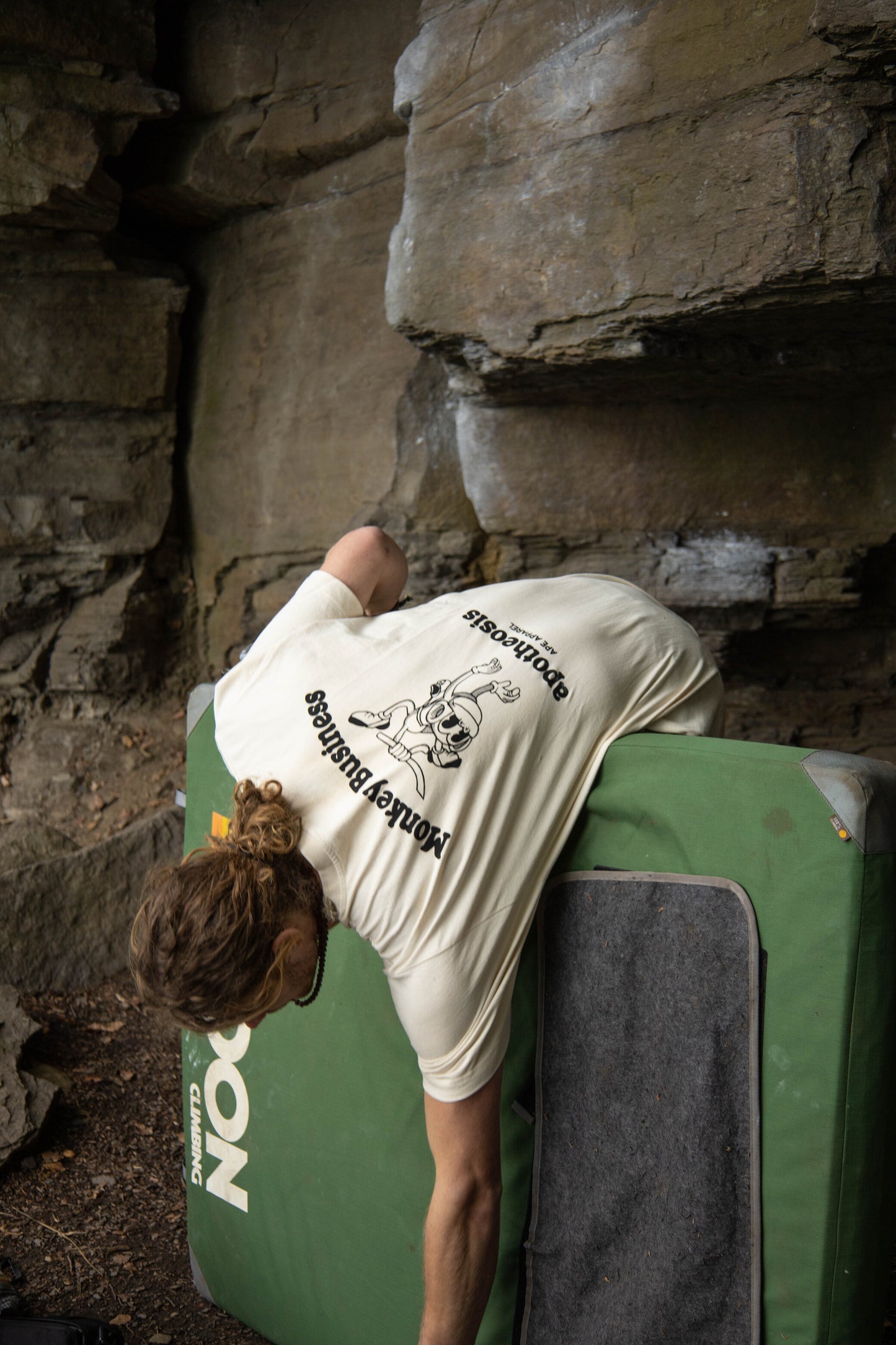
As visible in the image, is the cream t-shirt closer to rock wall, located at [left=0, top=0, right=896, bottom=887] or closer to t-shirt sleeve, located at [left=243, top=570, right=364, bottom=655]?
t-shirt sleeve, located at [left=243, top=570, right=364, bottom=655]

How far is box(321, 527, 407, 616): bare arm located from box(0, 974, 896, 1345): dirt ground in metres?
1.42

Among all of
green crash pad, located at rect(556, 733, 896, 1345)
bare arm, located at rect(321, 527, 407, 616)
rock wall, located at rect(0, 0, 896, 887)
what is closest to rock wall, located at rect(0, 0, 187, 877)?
rock wall, located at rect(0, 0, 896, 887)

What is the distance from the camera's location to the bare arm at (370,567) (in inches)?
68.9

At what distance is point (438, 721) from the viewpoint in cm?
137

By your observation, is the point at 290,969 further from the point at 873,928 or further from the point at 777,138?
the point at 777,138

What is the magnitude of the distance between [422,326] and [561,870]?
162cm

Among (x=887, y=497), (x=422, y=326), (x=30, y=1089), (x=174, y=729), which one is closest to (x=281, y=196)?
(x=422, y=326)

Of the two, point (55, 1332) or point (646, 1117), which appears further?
point (55, 1332)

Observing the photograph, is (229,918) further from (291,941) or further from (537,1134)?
(537,1134)

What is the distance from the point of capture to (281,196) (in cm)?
352

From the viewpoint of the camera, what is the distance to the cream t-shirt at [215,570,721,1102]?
1.29m

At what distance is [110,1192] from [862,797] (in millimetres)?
2000

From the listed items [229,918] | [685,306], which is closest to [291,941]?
[229,918]

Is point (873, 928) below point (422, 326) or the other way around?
below
